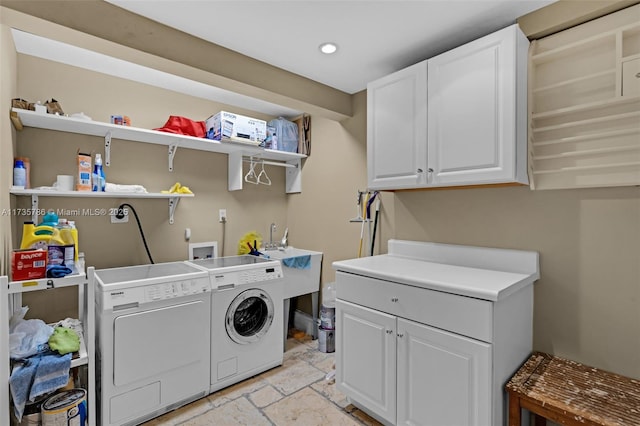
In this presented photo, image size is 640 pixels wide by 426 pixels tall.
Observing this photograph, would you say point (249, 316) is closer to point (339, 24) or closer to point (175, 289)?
point (175, 289)

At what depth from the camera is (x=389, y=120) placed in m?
2.18

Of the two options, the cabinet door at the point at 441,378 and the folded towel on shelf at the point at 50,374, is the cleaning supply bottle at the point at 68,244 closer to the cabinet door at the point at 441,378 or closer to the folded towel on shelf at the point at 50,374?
the folded towel on shelf at the point at 50,374

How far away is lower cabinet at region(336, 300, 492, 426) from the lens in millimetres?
1488

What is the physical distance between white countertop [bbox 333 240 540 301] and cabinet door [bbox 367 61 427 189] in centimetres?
54

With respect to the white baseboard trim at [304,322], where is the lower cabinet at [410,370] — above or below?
above

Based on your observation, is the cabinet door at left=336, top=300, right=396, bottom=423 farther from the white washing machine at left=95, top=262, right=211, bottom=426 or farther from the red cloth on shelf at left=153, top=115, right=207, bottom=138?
the red cloth on shelf at left=153, top=115, right=207, bottom=138

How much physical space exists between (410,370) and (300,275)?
5.20 ft

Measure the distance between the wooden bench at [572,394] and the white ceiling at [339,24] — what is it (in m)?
1.91

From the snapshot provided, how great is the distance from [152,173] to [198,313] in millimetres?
1360

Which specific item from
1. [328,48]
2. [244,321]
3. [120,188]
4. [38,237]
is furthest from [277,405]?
[328,48]

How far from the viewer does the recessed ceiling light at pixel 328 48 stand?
2.07 meters

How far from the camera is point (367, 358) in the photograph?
76.5 inches

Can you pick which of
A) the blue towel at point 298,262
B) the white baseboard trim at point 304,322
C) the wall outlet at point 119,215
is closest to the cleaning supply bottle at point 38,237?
the wall outlet at point 119,215

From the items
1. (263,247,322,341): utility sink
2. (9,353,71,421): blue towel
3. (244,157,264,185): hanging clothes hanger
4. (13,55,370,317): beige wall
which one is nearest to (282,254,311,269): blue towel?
(263,247,322,341): utility sink
